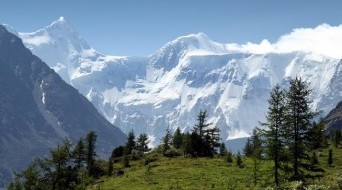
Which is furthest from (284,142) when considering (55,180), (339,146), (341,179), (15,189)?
(339,146)

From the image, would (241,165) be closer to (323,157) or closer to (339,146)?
(323,157)

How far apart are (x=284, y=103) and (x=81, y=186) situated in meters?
22.9

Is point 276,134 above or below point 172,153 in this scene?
below

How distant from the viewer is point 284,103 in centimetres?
5734

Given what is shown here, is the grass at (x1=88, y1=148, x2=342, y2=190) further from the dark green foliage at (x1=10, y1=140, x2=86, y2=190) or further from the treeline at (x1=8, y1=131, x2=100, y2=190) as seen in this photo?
the dark green foliage at (x1=10, y1=140, x2=86, y2=190)

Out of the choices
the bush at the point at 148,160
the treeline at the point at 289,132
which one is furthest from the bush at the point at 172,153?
the treeline at the point at 289,132

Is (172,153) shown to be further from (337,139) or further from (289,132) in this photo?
(289,132)

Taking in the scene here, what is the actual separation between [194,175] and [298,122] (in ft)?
93.6

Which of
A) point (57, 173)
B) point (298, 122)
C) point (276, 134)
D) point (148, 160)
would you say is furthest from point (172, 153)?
point (57, 173)

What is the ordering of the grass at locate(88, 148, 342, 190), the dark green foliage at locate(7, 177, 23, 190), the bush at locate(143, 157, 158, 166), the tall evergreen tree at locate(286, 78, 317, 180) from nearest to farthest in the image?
the tall evergreen tree at locate(286, 78, 317, 180) < the dark green foliage at locate(7, 177, 23, 190) < the grass at locate(88, 148, 342, 190) < the bush at locate(143, 157, 158, 166)

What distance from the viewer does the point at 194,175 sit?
3201 inches

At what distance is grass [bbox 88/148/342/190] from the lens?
69375mm

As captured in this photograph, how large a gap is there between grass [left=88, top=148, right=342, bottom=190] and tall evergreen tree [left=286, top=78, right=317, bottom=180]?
4650 mm

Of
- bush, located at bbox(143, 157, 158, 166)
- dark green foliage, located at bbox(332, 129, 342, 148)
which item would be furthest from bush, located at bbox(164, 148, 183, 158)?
dark green foliage, located at bbox(332, 129, 342, 148)
